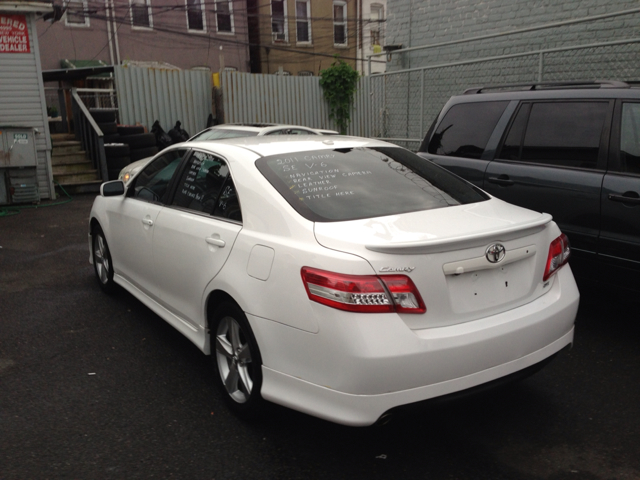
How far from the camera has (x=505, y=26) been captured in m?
11.6

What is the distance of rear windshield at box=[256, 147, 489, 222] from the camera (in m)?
3.21

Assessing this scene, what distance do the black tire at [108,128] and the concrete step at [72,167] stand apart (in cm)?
84

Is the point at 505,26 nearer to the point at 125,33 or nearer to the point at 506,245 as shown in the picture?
the point at 506,245

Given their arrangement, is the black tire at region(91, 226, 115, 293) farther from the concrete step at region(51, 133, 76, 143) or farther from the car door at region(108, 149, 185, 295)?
the concrete step at region(51, 133, 76, 143)

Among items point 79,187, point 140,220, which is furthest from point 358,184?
point 79,187

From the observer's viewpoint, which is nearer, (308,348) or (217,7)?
(308,348)

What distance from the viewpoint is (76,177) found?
45.2ft

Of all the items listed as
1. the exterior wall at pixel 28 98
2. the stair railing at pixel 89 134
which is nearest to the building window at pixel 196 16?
the stair railing at pixel 89 134

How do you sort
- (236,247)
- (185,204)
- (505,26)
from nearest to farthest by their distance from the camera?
(236,247) → (185,204) → (505,26)

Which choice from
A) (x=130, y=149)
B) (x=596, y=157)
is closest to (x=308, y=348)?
(x=596, y=157)

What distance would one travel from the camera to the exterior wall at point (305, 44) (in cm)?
2941

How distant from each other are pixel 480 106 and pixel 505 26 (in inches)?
273

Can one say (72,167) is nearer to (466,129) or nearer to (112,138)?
(112,138)

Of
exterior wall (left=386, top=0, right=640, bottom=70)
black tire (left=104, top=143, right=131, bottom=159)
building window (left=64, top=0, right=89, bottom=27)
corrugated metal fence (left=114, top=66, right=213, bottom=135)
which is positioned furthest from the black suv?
building window (left=64, top=0, right=89, bottom=27)
